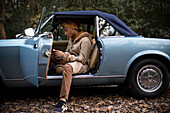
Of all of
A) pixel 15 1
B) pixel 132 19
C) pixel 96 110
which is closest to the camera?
pixel 96 110

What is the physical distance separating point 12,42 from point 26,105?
4.09 ft

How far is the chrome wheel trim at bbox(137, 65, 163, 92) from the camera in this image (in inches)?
159

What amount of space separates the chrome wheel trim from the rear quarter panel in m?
0.32

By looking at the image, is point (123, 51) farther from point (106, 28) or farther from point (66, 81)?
point (66, 81)

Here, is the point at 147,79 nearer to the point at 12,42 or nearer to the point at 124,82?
the point at 124,82

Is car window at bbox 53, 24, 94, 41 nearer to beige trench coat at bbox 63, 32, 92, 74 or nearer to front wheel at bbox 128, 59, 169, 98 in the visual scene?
beige trench coat at bbox 63, 32, 92, 74

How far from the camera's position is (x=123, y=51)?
3.94 meters

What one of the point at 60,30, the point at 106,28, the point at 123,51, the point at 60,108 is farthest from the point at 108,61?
the point at 60,30

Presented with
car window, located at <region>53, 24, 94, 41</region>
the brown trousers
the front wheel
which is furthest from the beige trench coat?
the front wheel

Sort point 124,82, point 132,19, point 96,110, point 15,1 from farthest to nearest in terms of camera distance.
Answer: point 15,1, point 132,19, point 124,82, point 96,110

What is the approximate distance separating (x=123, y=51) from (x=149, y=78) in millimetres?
777

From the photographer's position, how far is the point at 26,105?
3883 millimetres

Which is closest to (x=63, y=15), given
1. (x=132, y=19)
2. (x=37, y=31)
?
(x=37, y=31)

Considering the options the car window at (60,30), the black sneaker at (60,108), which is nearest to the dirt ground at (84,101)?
the black sneaker at (60,108)
